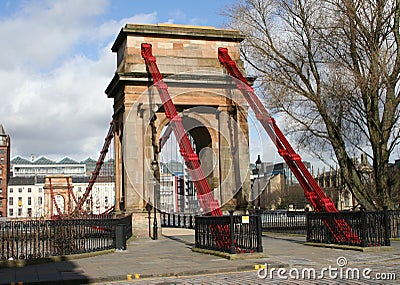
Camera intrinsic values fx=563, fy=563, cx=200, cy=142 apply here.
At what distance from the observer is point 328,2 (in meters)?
22.9

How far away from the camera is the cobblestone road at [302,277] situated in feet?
35.0

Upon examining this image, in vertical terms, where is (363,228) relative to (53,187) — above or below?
below

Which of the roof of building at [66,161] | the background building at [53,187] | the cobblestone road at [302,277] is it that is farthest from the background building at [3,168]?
the cobblestone road at [302,277]

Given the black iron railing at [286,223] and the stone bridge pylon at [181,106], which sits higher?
the stone bridge pylon at [181,106]

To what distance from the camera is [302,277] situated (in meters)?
11.4

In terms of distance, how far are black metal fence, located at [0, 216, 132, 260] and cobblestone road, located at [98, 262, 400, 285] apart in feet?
14.7

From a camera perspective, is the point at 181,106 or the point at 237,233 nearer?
the point at 237,233

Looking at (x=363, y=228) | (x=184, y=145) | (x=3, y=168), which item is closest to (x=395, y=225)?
(x=363, y=228)

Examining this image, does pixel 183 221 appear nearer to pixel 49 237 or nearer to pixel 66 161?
pixel 49 237

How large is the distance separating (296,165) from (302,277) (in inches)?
389

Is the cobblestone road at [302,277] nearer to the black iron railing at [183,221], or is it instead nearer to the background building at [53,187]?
the background building at [53,187]

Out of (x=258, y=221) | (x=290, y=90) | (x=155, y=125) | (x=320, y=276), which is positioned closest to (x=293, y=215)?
(x=290, y=90)

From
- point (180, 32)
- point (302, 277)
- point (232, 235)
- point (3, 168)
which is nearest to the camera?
point (302, 277)

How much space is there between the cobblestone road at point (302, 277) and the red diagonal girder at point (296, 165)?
4.14 m
